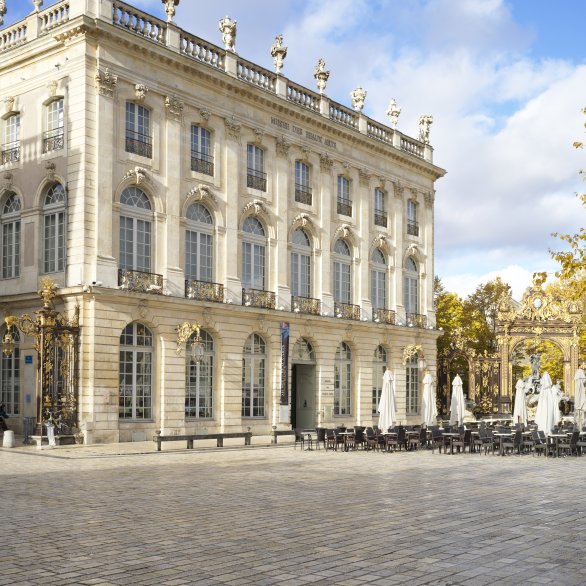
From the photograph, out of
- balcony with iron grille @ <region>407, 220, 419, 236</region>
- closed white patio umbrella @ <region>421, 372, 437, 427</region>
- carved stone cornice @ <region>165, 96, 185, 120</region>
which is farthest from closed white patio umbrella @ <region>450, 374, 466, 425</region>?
carved stone cornice @ <region>165, 96, 185, 120</region>

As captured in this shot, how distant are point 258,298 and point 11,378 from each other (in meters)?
9.33

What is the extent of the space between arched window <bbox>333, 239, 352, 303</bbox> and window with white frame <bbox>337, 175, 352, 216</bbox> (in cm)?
132

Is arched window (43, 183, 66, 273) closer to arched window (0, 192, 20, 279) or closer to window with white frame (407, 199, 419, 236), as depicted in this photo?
arched window (0, 192, 20, 279)

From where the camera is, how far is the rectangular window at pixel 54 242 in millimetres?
28062

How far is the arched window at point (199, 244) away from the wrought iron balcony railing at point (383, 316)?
10773 mm

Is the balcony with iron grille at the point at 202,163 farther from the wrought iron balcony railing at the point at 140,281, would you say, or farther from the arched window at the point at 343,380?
the arched window at the point at 343,380

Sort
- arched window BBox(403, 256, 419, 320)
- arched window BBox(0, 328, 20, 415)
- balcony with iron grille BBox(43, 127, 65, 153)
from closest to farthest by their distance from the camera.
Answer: balcony with iron grille BBox(43, 127, 65, 153) < arched window BBox(0, 328, 20, 415) < arched window BBox(403, 256, 419, 320)

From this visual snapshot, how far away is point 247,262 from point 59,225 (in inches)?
306

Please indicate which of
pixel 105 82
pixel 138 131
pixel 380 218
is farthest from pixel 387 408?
pixel 380 218

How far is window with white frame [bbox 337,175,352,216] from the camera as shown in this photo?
38.5m

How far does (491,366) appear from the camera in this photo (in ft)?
150

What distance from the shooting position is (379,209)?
41281 mm

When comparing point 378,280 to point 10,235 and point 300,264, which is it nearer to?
point 300,264

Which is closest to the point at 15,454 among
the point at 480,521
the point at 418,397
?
the point at 480,521
